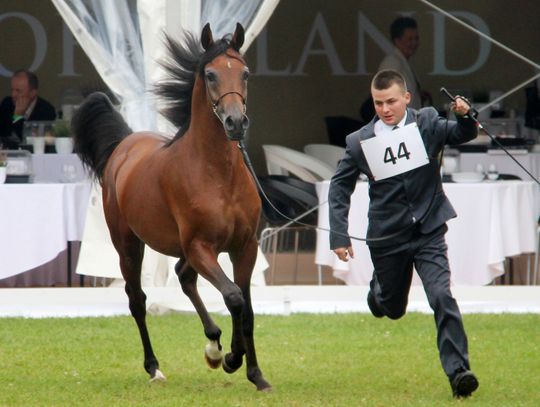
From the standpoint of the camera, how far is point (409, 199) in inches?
276

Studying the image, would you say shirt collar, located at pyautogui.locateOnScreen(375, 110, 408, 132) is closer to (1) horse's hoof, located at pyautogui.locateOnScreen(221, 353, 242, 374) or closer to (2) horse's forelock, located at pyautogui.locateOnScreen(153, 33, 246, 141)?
(2) horse's forelock, located at pyautogui.locateOnScreen(153, 33, 246, 141)

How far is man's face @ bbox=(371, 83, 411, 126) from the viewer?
6910 mm

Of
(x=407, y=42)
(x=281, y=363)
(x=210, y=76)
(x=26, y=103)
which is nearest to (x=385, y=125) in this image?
(x=210, y=76)

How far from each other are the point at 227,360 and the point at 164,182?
1026mm

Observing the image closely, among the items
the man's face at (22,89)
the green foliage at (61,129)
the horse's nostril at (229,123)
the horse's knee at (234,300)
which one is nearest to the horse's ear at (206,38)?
the horse's nostril at (229,123)

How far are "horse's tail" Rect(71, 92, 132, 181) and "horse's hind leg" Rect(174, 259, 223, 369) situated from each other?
0.99 meters

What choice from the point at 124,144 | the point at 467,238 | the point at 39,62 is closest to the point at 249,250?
the point at 124,144

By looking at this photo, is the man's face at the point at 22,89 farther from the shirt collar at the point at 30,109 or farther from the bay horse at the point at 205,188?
the bay horse at the point at 205,188

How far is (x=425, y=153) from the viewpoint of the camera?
6.95 metres

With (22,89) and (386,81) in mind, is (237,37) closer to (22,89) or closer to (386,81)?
(386,81)

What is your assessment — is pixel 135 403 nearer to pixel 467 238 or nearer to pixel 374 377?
pixel 374 377

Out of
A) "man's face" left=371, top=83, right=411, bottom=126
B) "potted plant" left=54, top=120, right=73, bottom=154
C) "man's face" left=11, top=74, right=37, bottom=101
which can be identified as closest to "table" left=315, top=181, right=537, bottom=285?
"potted plant" left=54, top=120, right=73, bottom=154

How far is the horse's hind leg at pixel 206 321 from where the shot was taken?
7559mm

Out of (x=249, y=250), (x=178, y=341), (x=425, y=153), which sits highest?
(x=425, y=153)
